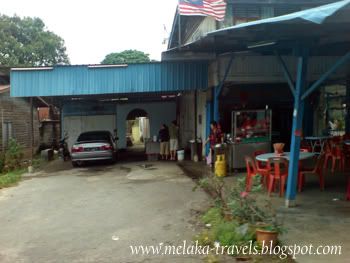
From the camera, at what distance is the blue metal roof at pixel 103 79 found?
17.8 meters

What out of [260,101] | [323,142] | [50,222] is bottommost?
[50,222]

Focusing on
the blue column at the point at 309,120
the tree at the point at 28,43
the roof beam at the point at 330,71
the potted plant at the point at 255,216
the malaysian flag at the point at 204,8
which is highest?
the tree at the point at 28,43

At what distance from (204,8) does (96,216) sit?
720 centimetres

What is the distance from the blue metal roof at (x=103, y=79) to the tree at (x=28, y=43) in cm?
2522

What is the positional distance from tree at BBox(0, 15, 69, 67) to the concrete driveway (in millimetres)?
30141

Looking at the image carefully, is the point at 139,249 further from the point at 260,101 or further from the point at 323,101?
the point at 323,101

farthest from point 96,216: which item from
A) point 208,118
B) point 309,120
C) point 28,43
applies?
point 28,43

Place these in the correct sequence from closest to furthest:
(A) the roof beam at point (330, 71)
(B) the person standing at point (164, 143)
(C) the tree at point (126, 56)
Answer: (A) the roof beam at point (330, 71) < (B) the person standing at point (164, 143) < (C) the tree at point (126, 56)

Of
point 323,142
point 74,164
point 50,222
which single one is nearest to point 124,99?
point 74,164

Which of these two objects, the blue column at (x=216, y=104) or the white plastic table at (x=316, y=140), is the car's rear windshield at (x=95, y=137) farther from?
the white plastic table at (x=316, y=140)

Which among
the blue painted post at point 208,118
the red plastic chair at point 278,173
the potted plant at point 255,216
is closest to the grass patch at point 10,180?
the blue painted post at point 208,118

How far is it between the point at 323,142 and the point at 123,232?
9.87 m

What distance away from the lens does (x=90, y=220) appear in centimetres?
902

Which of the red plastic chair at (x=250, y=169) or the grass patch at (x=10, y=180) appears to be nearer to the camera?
the red plastic chair at (x=250, y=169)
